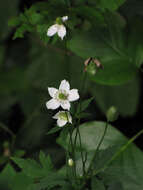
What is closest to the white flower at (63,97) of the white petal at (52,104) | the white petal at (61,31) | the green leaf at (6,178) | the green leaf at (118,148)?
the white petal at (52,104)

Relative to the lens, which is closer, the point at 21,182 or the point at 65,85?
the point at 65,85

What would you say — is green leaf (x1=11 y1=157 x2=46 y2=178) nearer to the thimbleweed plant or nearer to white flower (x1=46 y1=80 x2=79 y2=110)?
the thimbleweed plant

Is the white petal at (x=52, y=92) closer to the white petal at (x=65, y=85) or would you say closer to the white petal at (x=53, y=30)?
the white petal at (x=65, y=85)

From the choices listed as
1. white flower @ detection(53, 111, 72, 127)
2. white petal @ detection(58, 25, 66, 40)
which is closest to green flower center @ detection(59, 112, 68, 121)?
white flower @ detection(53, 111, 72, 127)

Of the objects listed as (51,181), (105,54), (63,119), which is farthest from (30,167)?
(105,54)

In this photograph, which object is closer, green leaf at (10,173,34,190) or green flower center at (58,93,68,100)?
green flower center at (58,93,68,100)

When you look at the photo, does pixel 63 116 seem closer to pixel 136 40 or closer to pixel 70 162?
pixel 70 162

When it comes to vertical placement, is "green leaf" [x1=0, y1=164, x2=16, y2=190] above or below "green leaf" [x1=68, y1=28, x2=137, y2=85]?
below

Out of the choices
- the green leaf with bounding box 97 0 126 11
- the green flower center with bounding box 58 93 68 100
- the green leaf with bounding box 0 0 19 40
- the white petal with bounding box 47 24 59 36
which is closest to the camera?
the green flower center with bounding box 58 93 68 100
